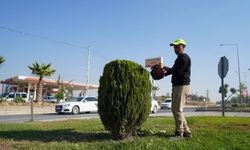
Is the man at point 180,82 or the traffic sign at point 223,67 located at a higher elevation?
the traffic sign at point 223,67

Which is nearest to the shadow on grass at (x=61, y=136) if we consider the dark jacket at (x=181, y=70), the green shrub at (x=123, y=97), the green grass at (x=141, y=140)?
the green grass at (x=141, y=140)

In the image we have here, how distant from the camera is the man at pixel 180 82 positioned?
7695mm

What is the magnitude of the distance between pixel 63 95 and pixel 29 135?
39948mm

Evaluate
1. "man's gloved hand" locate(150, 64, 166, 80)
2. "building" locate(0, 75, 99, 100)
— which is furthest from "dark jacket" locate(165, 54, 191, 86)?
"building" locate(0, 75, 99, 100)

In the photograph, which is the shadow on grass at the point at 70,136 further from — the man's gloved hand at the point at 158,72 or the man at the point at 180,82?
the man's gloved hand at the point at 158,72

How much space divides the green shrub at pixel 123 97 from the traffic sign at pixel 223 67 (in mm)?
6667

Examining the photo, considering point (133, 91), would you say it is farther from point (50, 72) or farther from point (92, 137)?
point (50, 72)

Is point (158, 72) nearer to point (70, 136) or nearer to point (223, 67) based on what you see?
point (70, 136)

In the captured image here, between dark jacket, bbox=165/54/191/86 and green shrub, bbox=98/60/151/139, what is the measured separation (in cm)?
63

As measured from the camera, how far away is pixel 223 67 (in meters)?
13.6

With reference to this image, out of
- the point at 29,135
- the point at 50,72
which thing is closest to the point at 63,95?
the point at 50,72

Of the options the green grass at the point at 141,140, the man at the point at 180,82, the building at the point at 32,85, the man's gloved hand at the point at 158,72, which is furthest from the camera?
the building at the point at 32,85

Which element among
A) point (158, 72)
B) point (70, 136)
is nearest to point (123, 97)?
point (158, 72)

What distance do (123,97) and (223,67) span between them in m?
7.36
